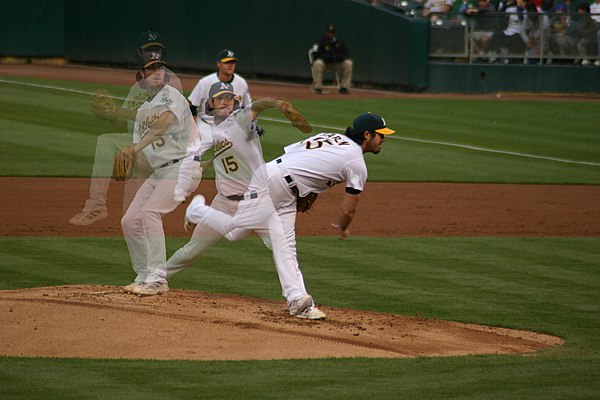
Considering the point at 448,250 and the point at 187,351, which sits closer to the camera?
the point at 187,351

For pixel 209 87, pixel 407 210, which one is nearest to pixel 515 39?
pixel 407 210

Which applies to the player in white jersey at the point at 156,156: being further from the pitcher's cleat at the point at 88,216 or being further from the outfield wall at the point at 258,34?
the outfield wall at the point at 258,34

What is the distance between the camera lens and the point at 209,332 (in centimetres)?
797

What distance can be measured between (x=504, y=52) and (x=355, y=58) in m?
3.79

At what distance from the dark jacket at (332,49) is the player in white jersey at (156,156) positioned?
1645 cm

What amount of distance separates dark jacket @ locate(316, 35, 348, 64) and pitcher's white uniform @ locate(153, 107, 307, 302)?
15.6m

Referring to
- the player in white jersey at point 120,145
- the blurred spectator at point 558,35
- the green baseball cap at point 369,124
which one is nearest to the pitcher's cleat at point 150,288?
the player in white jersey at point 120,145

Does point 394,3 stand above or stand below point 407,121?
above

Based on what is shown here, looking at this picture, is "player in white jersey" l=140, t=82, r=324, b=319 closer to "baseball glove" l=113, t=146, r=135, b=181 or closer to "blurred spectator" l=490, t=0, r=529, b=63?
"baseball glove" l=113, t=146, r=135, b=181

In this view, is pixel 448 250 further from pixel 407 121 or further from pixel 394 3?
pixel 394 3

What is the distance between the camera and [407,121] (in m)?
22.6

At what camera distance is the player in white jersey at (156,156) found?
28.7 ft

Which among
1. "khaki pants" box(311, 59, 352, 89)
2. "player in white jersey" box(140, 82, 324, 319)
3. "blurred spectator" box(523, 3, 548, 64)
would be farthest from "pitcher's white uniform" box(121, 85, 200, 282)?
"blurred spectator" box(523, 3, 548, 64)

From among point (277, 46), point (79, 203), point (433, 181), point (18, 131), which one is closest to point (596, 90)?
point (277, 46)
